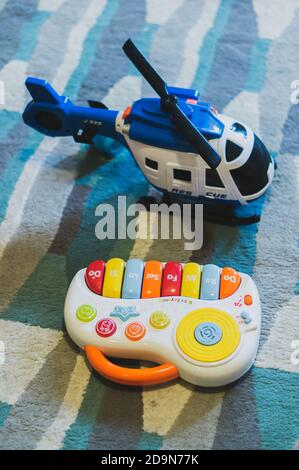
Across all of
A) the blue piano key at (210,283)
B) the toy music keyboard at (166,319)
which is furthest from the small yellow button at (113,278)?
the blue piano key at (210,283)

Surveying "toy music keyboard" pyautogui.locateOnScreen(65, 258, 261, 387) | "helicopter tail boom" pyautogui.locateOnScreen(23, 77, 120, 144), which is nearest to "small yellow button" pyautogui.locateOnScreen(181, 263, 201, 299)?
"toy music keyboard" pyautogui.locateOnScreen(65, 258, 261, 387)

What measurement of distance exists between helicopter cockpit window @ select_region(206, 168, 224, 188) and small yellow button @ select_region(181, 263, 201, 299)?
12 cm

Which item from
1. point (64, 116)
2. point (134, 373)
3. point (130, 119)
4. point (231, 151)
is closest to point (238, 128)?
point (231, 151)

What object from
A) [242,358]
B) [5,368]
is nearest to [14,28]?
[5,368]

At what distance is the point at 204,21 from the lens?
128 cm

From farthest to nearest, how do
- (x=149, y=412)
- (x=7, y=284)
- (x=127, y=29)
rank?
1. (x=127, y=29)
2. (x=7, y=284)
3. (x=149, y=412)

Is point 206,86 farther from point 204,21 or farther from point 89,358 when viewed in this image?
point 89,358

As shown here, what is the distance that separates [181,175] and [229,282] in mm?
174

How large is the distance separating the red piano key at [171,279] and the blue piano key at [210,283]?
0.03 meters

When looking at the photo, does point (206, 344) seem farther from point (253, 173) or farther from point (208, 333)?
point (253, 173)

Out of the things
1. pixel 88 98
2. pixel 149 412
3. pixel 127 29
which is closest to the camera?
pixel 149 412

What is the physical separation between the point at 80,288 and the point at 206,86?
20.1 inches

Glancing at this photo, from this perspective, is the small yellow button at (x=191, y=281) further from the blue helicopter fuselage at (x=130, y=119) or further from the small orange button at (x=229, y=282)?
the blue helicopter fuselage at (x=130, y=119)

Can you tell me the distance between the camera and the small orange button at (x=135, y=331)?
2.56ft
